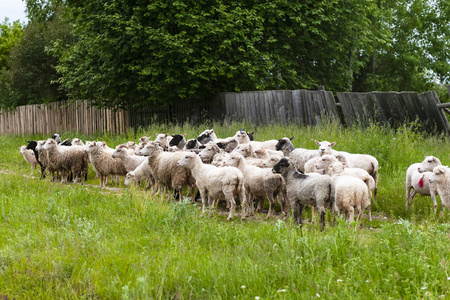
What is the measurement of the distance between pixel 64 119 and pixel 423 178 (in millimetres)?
26526

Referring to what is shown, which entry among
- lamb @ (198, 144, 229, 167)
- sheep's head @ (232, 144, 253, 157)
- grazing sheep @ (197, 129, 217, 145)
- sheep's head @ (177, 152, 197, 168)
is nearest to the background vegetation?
grazing sheep @ (197, 129, 217, 145)

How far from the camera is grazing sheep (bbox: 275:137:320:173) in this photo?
10758mm

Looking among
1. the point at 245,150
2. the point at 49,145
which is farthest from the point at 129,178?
the point at 245,150

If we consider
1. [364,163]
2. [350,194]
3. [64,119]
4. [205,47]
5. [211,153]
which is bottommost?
[350,194]

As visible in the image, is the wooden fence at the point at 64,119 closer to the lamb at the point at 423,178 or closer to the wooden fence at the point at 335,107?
the wooden fence at the point at 335,107

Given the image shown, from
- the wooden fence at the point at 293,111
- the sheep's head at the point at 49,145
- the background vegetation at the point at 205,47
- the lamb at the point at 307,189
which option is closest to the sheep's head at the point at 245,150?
the lamb at the point at 307,189

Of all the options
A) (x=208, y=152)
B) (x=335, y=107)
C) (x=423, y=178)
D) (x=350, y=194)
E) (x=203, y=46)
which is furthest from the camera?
(x=203, y=46)

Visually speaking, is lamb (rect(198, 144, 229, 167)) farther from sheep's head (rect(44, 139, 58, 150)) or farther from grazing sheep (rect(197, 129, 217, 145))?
sheep's head (rect(44, 139, 58, 150))

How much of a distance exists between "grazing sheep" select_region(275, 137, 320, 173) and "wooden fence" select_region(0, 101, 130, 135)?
50.5ft

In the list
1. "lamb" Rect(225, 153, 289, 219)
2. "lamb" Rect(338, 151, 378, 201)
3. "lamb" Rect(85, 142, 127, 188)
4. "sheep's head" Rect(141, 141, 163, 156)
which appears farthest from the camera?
"lamb" Rect(85, 142, 127, 188)

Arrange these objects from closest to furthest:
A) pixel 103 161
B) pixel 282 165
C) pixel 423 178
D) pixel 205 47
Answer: pixel 282 165
pixel 423 178
pixel 103 161
pixel 205 47

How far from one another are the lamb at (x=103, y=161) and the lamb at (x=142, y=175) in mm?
869

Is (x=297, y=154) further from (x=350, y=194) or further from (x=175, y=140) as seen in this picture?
(x=350, y=194)

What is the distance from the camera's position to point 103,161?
13047 mm
